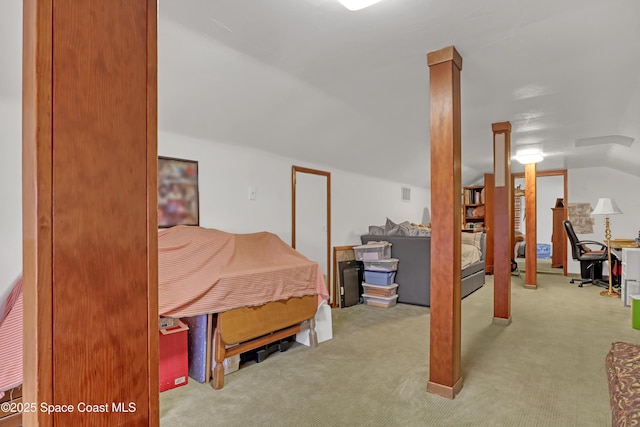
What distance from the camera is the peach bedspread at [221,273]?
2.21 meters

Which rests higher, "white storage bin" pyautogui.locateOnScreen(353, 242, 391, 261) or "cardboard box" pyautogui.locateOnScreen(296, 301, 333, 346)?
"white storage bin" pyautogui.locateOnScreen(353, 242, 391, 261)

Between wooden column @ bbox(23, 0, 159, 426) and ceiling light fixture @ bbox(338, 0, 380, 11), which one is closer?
wooden column @ bbox(23, 0, 159, 426)

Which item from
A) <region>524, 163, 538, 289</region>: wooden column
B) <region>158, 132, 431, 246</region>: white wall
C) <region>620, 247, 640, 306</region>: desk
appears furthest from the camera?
<region>524, 163, 538, 289</region>: wooden column

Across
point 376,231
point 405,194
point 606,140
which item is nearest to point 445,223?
point 376,231

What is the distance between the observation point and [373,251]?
4488 millimetres

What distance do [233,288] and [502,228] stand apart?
2.87 metres

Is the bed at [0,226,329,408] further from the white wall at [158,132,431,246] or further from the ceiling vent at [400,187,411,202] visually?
the ceiling vent at [400,187,411,202]

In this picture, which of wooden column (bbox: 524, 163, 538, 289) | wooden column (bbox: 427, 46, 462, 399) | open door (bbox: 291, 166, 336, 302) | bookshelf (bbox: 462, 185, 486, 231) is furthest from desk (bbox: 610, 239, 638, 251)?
wooden column (bbox: 427, 46, 462, 399)

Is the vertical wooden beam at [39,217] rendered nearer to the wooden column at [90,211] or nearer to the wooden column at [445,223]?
the wooden column at [90,211]

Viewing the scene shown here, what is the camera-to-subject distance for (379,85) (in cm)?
283

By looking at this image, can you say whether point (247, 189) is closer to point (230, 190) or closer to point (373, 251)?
point (230, 190)

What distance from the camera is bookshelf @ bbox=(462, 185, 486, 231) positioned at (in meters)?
7.54

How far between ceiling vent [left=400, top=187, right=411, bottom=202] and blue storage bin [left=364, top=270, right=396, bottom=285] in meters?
2.07

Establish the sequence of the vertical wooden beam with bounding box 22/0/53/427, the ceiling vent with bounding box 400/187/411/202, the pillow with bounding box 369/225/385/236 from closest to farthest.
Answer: the vertical wooden beam with bounding box 22/0/53/427 < the pillow with bounding box 369/225/385/236 < the ceiling vent with bounding box 400/187/411/202
